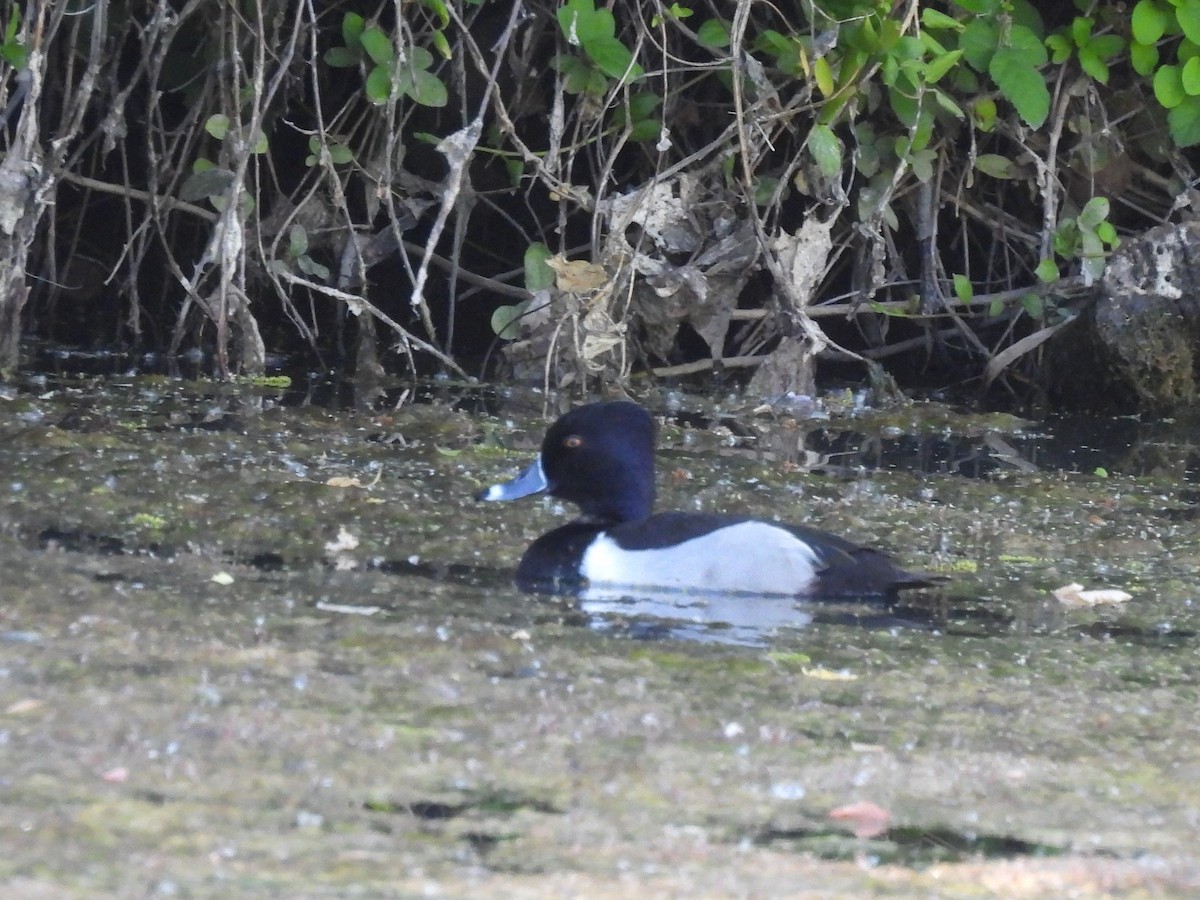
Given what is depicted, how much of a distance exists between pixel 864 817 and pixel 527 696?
643 mm

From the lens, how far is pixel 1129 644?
140 inches

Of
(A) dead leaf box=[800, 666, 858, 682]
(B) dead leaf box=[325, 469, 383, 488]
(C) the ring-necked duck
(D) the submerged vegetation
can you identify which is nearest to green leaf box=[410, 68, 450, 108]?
(D) the submerged vegetation

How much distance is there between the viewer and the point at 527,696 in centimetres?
279

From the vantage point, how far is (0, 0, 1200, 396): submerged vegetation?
20.5 ft

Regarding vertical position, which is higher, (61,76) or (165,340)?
(61,76)

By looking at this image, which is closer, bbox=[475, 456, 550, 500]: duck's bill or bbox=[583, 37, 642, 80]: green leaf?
bbox=[475, 456, 550, 500]: duck's bill

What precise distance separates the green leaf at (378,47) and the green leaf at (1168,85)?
9.47 feet

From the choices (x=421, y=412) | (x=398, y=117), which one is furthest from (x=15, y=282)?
(x=398, y=117)

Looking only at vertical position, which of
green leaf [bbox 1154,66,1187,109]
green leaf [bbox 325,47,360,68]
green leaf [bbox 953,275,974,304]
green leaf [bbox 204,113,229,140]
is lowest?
green leaf [bbox 953,275,974,304]

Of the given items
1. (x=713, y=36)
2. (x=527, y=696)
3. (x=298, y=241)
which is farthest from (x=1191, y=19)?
(x=527, y=696)

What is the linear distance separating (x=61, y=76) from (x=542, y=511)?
3678 mm

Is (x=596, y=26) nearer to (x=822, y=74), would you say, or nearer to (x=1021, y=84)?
(x=822, y=74)

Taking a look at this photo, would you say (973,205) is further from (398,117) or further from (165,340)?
(165,340)

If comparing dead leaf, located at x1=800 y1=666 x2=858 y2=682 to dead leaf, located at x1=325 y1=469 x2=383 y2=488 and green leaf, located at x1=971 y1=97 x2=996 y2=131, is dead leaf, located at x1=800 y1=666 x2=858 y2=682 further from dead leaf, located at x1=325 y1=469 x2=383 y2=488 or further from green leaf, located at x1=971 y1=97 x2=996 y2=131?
green leaf, located at x1=971 y1=97 x2=996 y2=131
